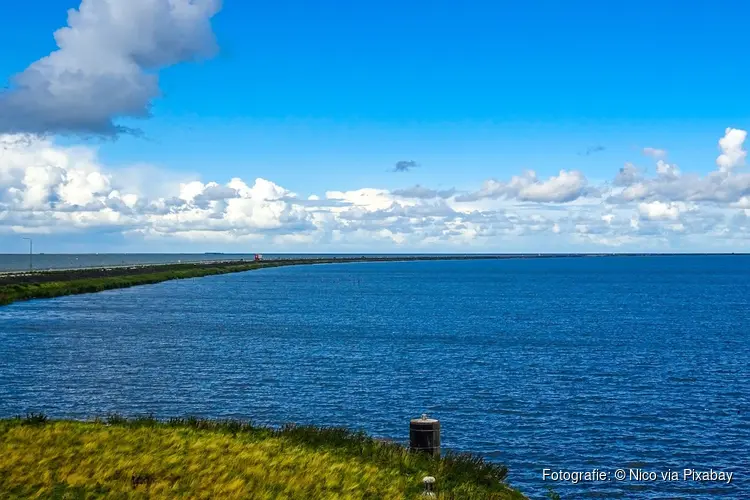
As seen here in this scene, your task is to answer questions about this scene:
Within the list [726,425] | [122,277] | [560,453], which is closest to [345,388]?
[560,453]

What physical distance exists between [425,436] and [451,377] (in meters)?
27.8

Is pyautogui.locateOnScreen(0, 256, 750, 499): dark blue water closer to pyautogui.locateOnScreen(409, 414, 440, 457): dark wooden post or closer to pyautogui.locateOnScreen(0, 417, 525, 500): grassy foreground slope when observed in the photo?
pyautogui.locateOnScreen(409, 414, 440, 457): dark wooden post

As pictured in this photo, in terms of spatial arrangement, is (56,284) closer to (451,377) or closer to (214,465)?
(451,377)

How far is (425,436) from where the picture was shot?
79.0 ft

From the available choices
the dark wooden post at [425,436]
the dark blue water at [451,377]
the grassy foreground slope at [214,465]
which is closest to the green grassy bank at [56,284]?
the dark blue water at [451,377]

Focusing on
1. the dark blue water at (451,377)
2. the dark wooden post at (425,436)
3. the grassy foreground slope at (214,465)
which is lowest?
the dark blue water at (451,377)

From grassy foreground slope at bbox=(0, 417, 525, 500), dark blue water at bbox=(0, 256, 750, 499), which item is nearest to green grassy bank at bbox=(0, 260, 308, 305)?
dark blue water at bbox=(0, 256, 750, 499)

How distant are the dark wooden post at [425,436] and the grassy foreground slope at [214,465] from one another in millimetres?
317

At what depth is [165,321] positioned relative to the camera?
8869cm

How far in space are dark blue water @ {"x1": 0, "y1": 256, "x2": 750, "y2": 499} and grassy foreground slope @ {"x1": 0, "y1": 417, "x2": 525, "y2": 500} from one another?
258 inches

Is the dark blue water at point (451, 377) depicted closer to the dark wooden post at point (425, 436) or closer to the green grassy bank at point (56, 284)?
the dark wooden post at point (425, 436)

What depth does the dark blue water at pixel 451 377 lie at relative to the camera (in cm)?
3384

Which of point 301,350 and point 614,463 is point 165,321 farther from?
point 614,463

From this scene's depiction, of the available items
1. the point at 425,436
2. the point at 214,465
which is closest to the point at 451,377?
the point at 425,436
